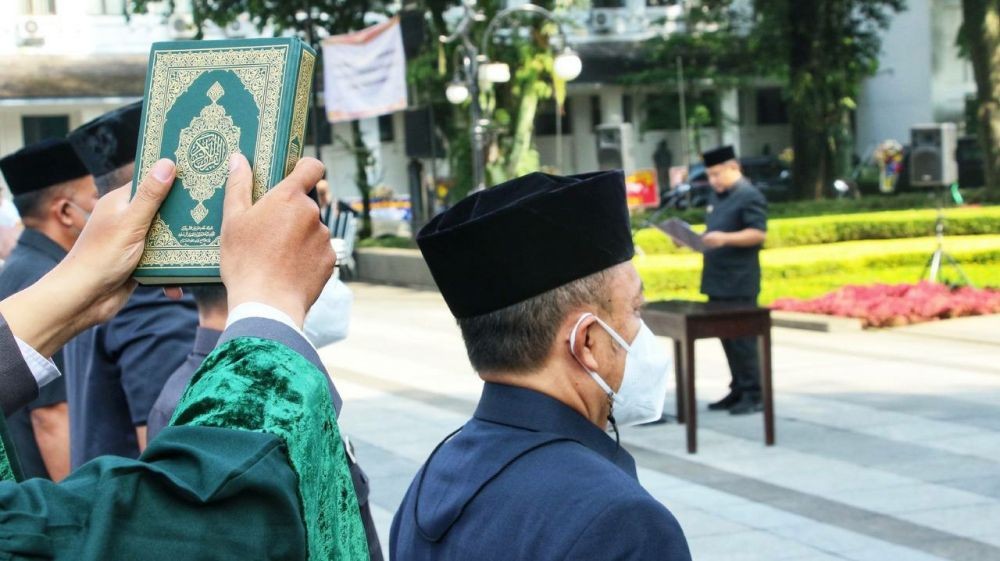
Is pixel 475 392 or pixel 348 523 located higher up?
pixel 348 523

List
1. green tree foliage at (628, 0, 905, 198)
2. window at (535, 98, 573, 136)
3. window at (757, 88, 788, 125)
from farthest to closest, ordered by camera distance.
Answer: window at (757, 88, 788, 125)
window at (535, 98, 573, 136)
green tree foliage at (628, 0, 905, 198)

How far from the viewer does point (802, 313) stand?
1570cm

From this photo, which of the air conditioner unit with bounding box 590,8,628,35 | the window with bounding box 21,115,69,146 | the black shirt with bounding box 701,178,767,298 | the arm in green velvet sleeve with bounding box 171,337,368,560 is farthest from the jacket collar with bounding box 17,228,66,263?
the air conditioner unit with bounding box 590,8,628,35

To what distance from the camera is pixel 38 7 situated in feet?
116

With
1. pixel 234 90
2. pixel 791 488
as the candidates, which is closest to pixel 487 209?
pixel 234 90

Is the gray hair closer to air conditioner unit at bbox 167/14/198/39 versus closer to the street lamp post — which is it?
the street lamp post

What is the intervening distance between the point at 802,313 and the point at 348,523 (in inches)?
586

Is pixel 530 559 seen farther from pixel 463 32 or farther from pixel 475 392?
pixel 463 32

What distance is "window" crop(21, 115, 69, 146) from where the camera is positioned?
120 feet

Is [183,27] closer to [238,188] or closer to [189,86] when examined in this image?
[189,86]

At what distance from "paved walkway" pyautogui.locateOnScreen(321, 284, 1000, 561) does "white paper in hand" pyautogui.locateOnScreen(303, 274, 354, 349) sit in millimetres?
3186

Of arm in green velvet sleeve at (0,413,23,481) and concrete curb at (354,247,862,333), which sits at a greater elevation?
arm in green velvet sleeve at (0,413,23,481)

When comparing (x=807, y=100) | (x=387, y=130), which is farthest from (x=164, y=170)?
(x=387, y=130)

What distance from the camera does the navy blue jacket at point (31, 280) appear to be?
415 cm
